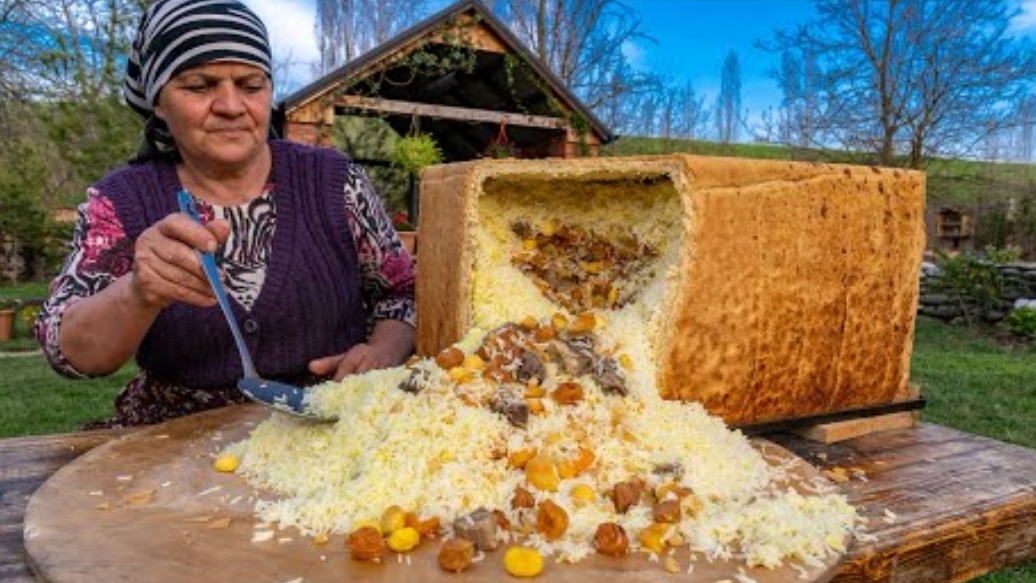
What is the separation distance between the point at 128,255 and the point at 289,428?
2.52 feet

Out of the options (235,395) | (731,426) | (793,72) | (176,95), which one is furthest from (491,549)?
(793,72)

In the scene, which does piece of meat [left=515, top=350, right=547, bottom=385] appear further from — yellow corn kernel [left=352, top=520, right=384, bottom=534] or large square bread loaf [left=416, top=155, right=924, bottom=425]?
yellow corn kernel [left=352, top=520, right=384, bottom=534]

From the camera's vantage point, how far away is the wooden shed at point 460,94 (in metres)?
9.39

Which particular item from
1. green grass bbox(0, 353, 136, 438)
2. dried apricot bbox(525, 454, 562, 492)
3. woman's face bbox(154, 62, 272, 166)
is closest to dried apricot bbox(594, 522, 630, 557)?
dried apricot bbox(525, 454, 562, 492)

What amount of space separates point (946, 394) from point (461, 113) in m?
6.58

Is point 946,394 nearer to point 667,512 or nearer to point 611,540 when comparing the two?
point 667,512

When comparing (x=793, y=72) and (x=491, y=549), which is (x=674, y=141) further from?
(x=491, y=549)

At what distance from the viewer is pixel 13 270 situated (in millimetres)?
18453

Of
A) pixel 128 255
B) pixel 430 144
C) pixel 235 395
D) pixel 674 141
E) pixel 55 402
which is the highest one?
pixel 674 141

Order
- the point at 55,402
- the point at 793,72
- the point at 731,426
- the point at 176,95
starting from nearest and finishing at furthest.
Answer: the point at 731,426
the point at 176,95
the point at 55,402
the point at 793,72

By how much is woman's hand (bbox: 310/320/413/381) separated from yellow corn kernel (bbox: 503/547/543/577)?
107 cm

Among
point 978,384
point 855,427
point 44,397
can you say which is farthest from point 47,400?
point 978,384

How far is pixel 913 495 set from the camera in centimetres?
160

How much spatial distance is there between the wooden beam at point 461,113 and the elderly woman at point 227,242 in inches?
314
